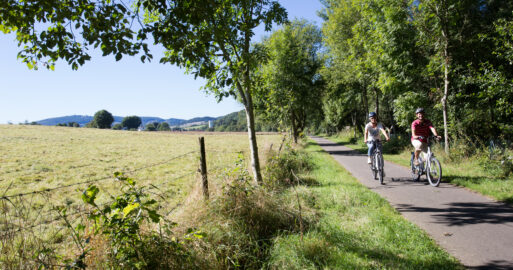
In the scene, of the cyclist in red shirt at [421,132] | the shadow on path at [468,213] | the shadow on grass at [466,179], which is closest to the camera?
the shadow on path at [468,213]

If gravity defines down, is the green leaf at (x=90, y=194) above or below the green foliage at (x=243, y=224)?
above

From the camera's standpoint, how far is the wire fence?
8.84 feet

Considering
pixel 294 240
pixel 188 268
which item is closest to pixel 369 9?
pixel 294 240

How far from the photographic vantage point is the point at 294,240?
3.94 m

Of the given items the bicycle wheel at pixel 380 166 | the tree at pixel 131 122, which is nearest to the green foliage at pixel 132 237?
the bicycle wheel at pixel 380 166

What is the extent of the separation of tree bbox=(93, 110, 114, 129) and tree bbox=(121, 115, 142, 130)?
22.0 m

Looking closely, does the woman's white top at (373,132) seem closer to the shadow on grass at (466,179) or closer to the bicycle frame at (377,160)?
the bicycle frame at (377,160)

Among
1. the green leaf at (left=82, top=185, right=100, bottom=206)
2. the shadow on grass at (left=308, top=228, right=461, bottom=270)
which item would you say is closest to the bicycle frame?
the shadow on grass at (left=308, top=228, right=461, bottom=270)

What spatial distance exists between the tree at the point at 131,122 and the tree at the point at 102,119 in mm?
21984

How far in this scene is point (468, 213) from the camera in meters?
4.74

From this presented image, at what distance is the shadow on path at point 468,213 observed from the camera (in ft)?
14.4

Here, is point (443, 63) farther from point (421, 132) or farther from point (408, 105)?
point (421, 132)

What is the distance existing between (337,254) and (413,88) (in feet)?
41.6

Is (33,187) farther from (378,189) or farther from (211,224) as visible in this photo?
(378,189)
